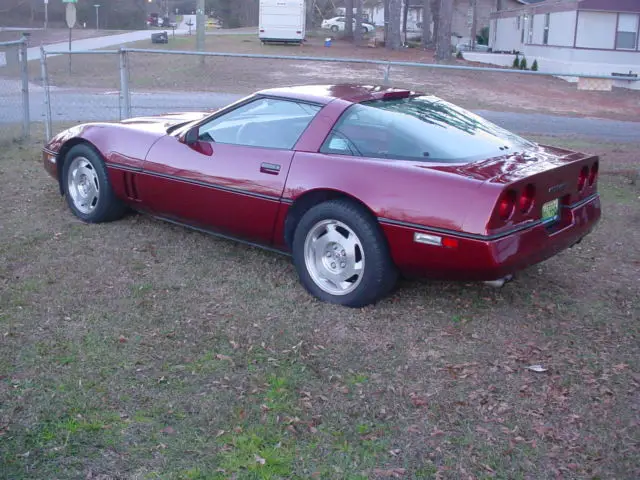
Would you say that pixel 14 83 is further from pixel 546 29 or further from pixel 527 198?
pixel 546 29

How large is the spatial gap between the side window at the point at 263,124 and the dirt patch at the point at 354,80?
793cm

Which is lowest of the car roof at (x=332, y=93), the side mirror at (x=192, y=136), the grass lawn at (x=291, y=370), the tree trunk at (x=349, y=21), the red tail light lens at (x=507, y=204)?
the grass lawn at (x=291, y=370)

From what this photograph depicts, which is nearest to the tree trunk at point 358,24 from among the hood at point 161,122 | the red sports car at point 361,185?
the hood at point 161,122

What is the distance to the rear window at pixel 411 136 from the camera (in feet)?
15.9

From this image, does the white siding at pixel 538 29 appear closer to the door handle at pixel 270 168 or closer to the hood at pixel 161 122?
the hood at pixel 161 122

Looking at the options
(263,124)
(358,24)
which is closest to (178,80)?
(263,124)

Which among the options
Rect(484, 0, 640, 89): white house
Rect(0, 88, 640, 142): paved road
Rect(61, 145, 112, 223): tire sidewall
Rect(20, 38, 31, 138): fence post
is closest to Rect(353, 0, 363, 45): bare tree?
Rect(484, 0, 640, 89): white house

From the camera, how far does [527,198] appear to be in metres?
4.49

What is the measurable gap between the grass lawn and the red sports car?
0.35 meters

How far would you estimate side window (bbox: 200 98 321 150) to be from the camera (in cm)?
532

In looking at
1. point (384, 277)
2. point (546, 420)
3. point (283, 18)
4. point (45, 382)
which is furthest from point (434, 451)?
point (283, 18)

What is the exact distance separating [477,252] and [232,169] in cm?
197

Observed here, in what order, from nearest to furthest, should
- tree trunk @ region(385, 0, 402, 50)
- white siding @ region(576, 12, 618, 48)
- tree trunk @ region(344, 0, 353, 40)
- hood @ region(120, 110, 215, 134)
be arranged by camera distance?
hood @ region(120, 110, 215, 134) < white siding @ region(576, 12, 618, 48) < tree trunk @ region(385, 0, 402, 50) < tree trunk @ region(344, 0, 353, 40)

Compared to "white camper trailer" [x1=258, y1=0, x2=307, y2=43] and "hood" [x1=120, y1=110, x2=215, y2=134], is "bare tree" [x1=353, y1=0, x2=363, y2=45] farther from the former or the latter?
"hood" [x1=120, y1=110, x2=215, y2=134]
